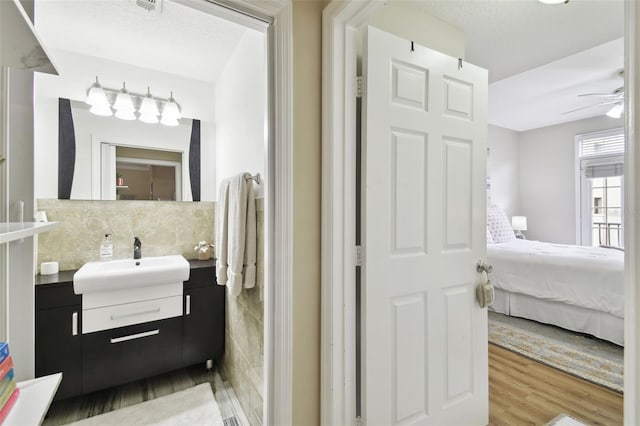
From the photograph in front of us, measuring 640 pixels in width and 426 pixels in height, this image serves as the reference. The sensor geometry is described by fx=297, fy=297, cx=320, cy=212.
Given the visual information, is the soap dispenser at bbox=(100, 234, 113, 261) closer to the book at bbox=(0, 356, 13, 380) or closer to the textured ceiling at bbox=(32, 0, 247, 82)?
the textured ceiling at bbox=(32, 0, 247, 82)

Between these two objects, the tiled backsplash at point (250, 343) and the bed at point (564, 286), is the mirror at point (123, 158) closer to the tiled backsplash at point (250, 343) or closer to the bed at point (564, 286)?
the tiled backsplash at point (250, 343)

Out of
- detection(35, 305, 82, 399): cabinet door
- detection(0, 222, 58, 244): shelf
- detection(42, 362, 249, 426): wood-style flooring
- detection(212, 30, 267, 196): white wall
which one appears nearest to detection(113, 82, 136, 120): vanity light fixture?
detection(212, 30, 267, 196): white wall

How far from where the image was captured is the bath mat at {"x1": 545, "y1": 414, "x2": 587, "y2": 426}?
5.73 feet

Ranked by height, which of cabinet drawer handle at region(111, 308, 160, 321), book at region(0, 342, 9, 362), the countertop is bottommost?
cabinet drawer handle at region(111, 308, 160, 321)

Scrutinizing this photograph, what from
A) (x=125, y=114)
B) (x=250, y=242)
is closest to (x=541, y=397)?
(x=250, y=242)

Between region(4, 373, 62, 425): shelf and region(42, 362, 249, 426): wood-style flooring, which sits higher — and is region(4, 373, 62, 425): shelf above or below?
above

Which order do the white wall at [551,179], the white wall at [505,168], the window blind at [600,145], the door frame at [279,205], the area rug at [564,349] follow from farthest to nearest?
the white wall at [505,168], the white wall at [551,179], the window blind at [600,145], the area rug at [564,349], the door frame at [279,205]

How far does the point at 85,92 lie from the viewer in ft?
7.08

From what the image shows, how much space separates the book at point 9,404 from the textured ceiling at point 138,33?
1.83 meters

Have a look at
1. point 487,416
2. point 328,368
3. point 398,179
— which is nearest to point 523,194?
point 487,416

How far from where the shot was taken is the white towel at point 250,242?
168cm

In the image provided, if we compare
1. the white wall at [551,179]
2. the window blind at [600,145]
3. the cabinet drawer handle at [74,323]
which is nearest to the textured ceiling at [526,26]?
the cabinet drawer handle at [74,323]

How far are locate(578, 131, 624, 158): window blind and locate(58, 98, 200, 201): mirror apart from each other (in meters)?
6.00

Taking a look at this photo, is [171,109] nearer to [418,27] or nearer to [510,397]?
[418,27]
